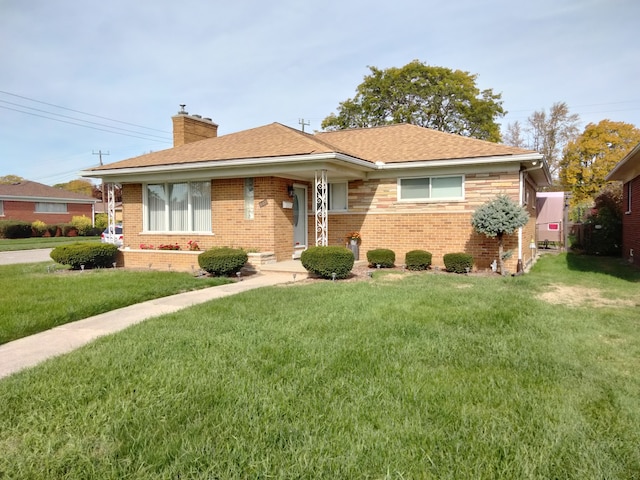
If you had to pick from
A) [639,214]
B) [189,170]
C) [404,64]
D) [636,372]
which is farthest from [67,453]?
[404,64]

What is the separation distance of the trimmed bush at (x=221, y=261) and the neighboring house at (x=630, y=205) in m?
10.9

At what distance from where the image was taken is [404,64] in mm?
34969

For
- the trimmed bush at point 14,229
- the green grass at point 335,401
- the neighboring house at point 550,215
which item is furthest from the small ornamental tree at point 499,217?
the trimmed bush at point 14,229

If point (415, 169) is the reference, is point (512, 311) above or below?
below

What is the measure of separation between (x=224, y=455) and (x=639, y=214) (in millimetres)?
15210

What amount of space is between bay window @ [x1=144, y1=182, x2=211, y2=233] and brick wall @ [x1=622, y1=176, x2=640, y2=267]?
13.6m

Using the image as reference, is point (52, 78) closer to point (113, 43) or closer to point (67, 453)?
point (113, 43)

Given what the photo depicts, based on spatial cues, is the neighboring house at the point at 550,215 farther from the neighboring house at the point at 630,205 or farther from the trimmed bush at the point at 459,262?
the trimmed bush at the point at 459,262

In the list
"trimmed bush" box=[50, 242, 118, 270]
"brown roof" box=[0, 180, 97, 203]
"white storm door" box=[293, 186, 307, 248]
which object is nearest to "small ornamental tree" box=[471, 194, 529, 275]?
"white storm door" box=[293, 186, 307, 248]

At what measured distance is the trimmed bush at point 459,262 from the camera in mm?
11656

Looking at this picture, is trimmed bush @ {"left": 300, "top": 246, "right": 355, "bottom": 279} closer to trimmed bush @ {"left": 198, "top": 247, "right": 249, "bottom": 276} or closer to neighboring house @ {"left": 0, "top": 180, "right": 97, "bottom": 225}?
trimmed bush @ {"left": 198, "top": 247, "right": 249, "bottom": 276}

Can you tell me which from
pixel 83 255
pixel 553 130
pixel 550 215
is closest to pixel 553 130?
pixel 553 130

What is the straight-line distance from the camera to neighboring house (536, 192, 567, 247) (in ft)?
70.3

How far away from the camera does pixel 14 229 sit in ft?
111
